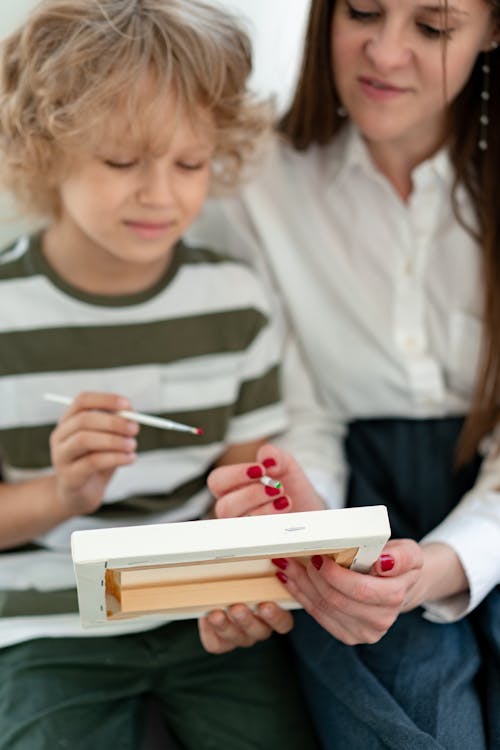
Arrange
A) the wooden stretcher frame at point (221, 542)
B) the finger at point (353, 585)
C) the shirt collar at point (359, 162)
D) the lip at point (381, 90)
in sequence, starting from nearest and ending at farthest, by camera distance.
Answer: the wooden stretcher frame at point (221, 542)
the finger at point (353, 585)
the lip at point (381, 90)
the shirt collar at point (359, 162)

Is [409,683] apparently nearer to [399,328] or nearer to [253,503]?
[253,503]

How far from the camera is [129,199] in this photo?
0.97m

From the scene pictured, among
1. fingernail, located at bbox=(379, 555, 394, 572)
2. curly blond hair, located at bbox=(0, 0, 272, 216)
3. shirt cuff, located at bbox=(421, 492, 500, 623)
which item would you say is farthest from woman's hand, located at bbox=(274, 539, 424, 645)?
curly blond hair, located at bbox=(0, 0, 272, 216)

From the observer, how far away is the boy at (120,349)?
0.92 meters

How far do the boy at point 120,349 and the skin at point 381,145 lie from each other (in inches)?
4.1

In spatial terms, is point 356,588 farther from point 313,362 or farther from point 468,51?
point 468,51

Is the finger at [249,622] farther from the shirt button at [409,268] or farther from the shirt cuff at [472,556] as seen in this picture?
the shirt button at [409,268]

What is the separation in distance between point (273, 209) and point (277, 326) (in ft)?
0.49

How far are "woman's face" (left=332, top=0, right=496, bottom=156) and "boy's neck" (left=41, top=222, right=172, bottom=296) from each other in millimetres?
315

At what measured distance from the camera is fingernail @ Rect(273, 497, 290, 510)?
2.77 feet

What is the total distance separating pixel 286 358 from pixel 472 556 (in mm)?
376

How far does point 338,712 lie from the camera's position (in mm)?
908

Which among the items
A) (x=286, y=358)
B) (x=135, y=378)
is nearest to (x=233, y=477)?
(x=135, y=378)

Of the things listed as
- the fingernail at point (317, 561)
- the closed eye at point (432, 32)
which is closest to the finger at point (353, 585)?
the fingernail at point (317, 561)
